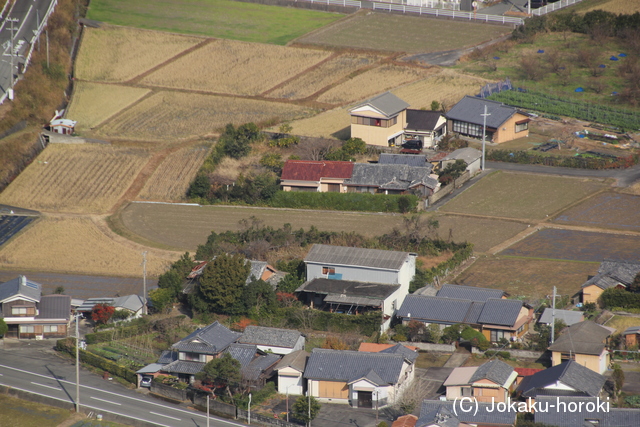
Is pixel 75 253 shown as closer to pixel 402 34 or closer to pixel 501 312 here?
pixel 501 312

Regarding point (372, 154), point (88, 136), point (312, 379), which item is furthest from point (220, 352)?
point (88, 136)

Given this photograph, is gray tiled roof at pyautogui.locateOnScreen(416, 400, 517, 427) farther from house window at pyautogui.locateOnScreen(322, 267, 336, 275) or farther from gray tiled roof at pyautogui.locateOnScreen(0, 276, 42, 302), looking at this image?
gray tiled roof at pyautogui.locateOnScreen(0, 276, 42, 302)

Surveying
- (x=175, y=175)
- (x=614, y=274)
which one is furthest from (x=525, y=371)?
(x=175, y=175)

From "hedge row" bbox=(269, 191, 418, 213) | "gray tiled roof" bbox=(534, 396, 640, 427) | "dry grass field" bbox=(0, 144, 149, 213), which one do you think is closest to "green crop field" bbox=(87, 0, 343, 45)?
"dry grass field" bbox=(0, 144, 149, 213)

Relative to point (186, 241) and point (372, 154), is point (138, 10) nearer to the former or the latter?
point (372, 154)

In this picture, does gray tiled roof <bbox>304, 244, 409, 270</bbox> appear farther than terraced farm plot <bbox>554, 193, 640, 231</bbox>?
No
